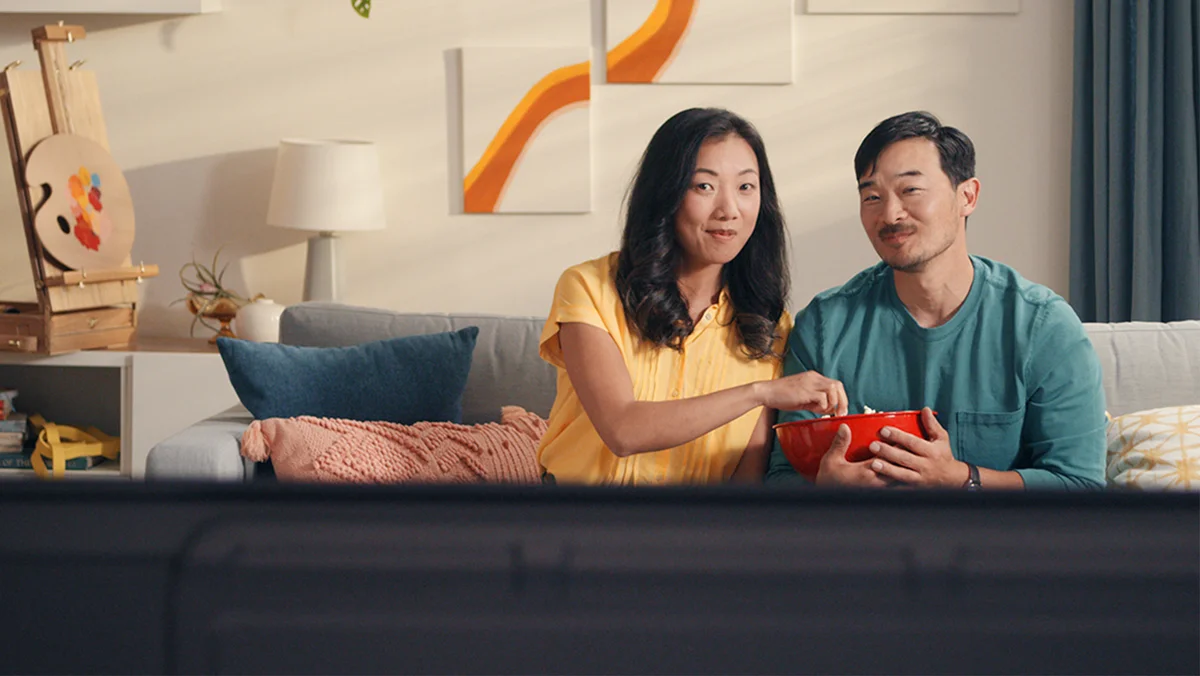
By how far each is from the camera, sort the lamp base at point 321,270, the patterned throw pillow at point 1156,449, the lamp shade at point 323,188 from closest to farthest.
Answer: the patterned throw pillow at point 1156,449 → the lamp shade at point 323,188 → the lamp base at point 321,270

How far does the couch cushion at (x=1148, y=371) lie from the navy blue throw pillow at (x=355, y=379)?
130cm

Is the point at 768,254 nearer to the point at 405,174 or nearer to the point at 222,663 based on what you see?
the point at 222,663

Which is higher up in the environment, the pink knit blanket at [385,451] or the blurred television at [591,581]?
the blurred television at [591,581]

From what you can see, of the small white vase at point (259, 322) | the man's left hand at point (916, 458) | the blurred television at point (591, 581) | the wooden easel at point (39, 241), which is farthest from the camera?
the small white vase at point (259, 322)

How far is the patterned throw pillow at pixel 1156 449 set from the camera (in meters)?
1.70

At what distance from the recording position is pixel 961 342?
149 centimetres

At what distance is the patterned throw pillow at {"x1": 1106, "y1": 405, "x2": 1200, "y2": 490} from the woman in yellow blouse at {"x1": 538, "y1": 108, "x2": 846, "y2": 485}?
0.60 metres

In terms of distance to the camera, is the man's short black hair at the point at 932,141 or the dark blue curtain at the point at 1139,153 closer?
the man's short black hair at the point at 932,141

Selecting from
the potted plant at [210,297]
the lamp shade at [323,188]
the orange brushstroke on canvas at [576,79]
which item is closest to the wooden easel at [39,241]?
the potted plant at [210,297]

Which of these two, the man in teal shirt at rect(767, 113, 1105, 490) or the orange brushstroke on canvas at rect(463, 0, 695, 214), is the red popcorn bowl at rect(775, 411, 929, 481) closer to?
the man in teal shirt at rect(767, 113, 1105, 490)

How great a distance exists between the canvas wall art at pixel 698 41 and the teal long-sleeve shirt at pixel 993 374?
2.49 meters

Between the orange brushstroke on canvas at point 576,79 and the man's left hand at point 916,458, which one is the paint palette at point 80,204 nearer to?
the orange brushstroke on canvas at point 576,79

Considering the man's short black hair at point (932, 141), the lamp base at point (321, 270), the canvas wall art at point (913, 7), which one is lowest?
the lamp base at point (321, 270)

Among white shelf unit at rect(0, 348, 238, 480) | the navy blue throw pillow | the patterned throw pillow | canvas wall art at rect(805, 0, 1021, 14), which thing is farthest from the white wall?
the patterned throw pillow
